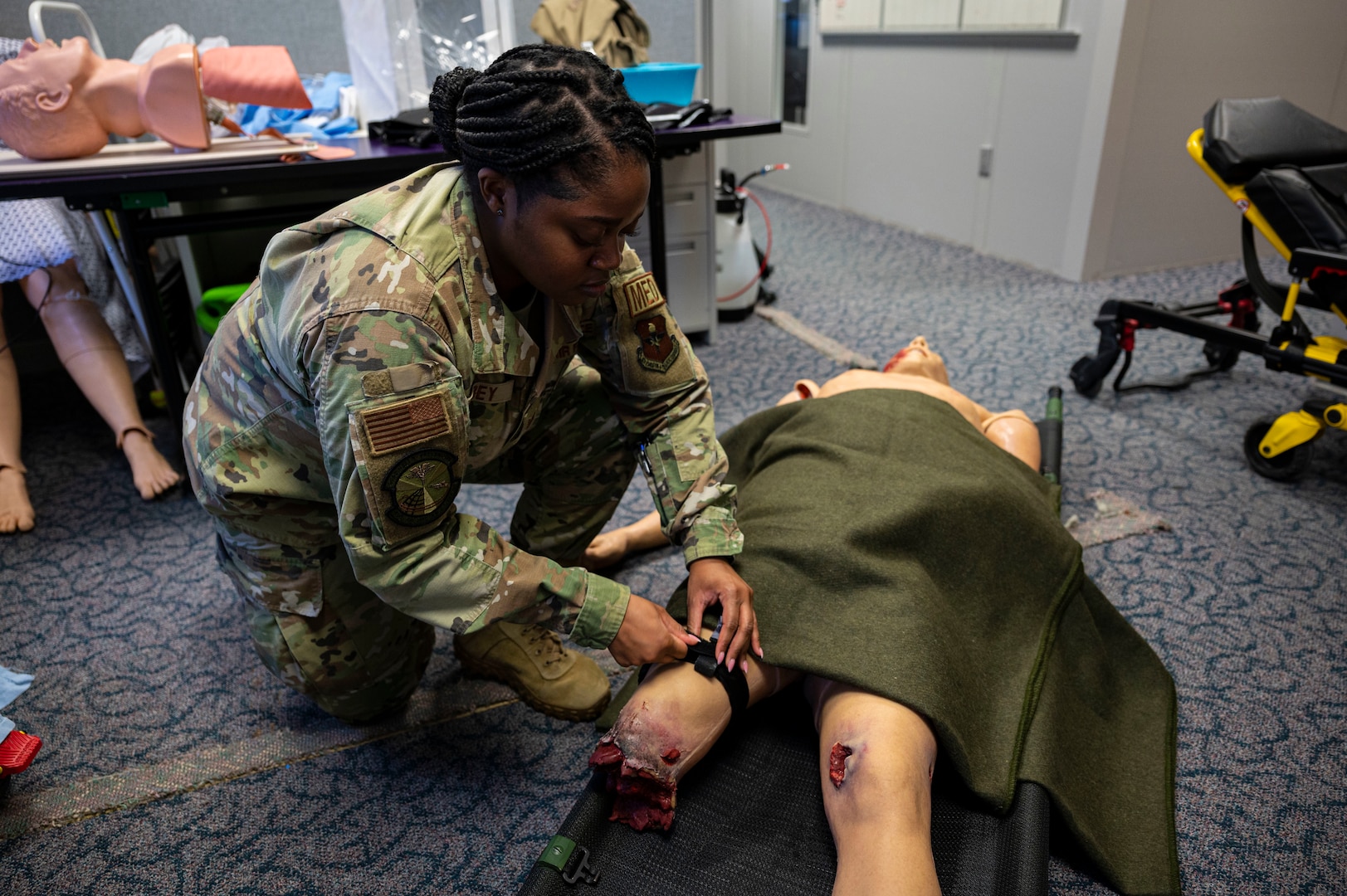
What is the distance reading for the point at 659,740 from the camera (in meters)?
0.98

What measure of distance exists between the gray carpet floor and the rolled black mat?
0.05m

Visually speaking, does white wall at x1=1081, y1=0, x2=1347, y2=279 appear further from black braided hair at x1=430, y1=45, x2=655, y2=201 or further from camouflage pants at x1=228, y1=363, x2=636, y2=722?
black braided hair at x1=430, y1=45, x2=655, y2=201

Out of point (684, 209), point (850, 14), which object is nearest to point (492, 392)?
point (684, 209)

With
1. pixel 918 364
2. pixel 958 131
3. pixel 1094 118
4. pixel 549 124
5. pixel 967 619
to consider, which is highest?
pixel 549 124

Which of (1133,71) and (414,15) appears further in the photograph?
(1133,71)

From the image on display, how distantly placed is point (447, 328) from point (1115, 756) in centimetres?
100

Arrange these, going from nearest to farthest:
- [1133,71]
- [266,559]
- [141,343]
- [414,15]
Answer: [266,559] < [141,343] < [414,15] < [1133,71]

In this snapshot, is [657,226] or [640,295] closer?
[640,295]

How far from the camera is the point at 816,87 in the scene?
443 centimetres

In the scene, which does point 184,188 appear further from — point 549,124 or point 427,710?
point 549,124

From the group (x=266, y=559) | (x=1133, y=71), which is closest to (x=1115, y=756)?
(x=266, y=559)

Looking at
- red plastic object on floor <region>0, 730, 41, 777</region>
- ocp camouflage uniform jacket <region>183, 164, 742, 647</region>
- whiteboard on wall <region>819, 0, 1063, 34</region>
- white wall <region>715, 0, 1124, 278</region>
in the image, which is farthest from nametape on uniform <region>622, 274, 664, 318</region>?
whiteboard on wall <region>819, 0, 1063, 34</region>

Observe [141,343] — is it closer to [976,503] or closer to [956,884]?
[976,503]

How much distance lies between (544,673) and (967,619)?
60cm
